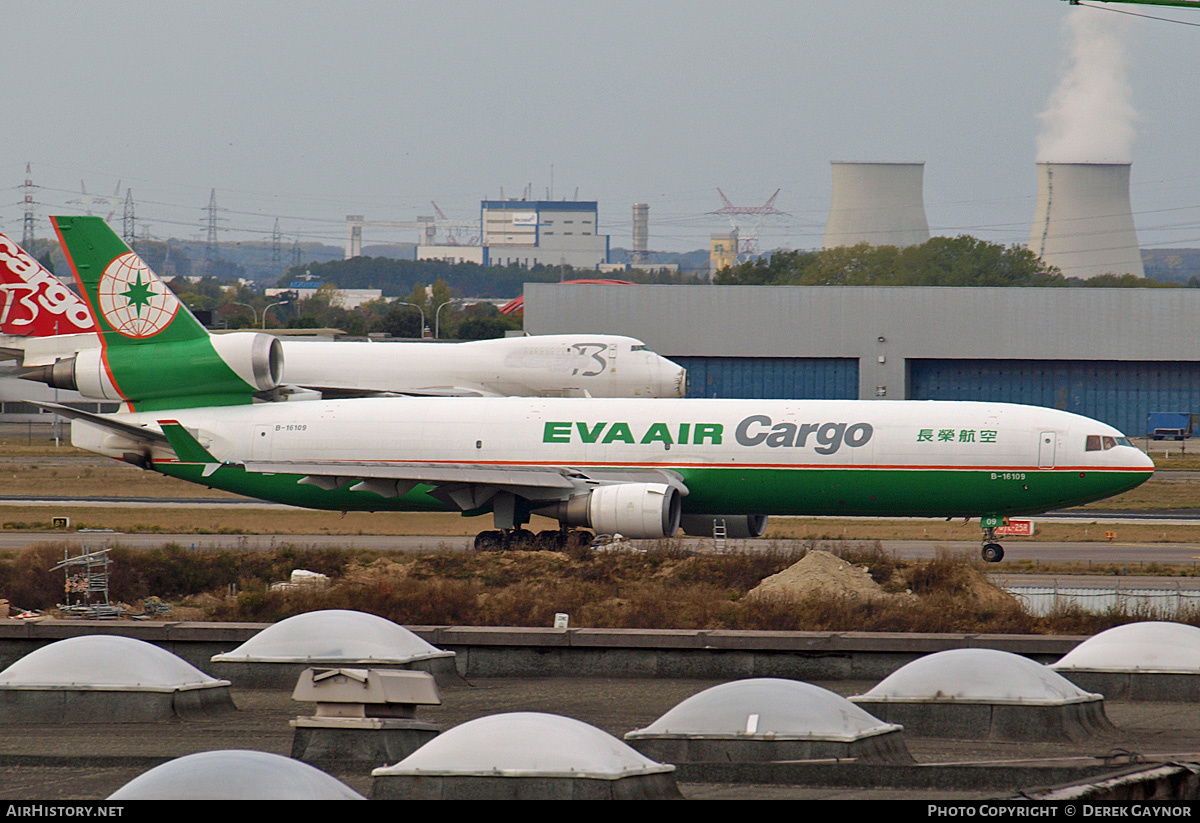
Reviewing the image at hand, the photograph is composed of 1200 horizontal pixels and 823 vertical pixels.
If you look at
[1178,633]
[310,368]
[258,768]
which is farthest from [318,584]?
[310,368]

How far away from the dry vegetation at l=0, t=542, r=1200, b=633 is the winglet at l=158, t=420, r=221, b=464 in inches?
223

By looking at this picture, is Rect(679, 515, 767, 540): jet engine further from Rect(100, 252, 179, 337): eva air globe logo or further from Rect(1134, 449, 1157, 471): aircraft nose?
Rect(100, 252, 179, 337): eva air globe logo

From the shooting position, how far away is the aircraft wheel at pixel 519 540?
36344 mm

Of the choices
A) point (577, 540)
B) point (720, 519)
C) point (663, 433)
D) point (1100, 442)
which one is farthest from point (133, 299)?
→ point (1100, 442)

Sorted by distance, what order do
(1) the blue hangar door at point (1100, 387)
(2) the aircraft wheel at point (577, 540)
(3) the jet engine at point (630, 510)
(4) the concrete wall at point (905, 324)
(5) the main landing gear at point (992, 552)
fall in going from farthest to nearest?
(1) the blue hangar door at point (1100, 387)
(4) the concrete wall at point (905, 324)
(2) the aircraft wheel at point (577, 540)
(5) the main landing gear at point (992, 552)
(3) the jet engine at point (630, 510)

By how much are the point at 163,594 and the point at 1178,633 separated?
2162 centimetres

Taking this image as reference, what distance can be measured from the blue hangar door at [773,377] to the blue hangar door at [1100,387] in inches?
266

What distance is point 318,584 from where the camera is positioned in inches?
1121

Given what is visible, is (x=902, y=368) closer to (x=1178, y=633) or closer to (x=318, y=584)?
(x=318, y=584)

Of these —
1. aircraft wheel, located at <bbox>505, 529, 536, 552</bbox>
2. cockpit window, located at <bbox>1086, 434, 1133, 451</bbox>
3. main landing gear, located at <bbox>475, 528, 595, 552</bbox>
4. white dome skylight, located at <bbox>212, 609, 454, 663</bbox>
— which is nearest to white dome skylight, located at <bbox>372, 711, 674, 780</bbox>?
white dome skylight, located at <bbox>212, 609, 454, 663</bbox>

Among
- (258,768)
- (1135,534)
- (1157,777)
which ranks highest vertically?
(258,768)

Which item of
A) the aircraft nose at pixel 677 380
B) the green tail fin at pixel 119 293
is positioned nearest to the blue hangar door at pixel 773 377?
the aircraft nose at pixel 677 380

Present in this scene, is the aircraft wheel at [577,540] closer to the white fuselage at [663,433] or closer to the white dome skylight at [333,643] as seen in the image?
the white fuselage at [663,433]

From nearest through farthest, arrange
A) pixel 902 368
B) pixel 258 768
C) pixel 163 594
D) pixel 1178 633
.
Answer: pixel 258 768
pixel 1178 633
pixel 163 594
pixel 902 368
